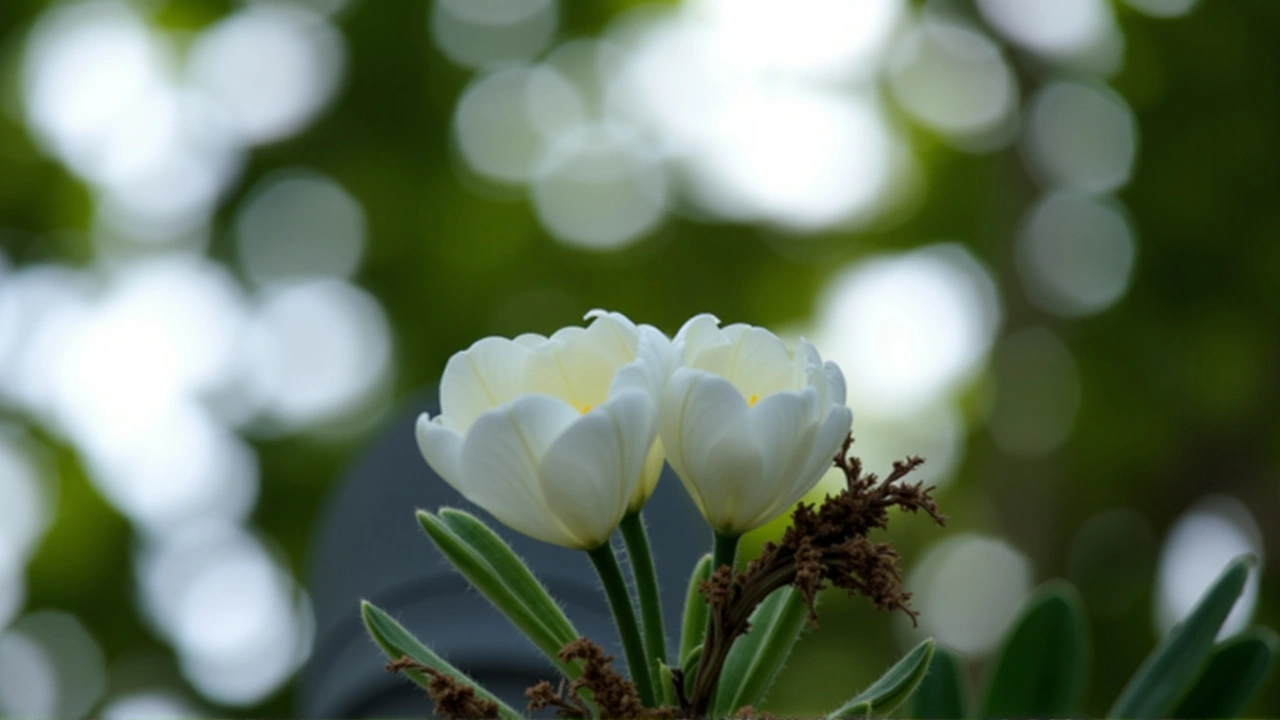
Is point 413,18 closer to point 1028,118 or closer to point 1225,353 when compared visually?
point 1028,118

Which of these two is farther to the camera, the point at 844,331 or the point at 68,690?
the point at 68,690

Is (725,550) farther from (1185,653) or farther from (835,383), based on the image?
(1185,653)

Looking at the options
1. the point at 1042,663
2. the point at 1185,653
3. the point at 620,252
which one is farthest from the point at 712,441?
the point at 620,252

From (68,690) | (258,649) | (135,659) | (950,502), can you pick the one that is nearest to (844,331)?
(950,502)

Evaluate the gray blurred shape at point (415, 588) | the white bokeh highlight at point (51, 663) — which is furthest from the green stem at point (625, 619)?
the white bokeh highlight at point (51, 663)

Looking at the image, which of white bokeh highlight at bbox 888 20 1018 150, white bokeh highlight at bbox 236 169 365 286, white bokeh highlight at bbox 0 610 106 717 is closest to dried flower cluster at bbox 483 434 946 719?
white bokeh highlight at bbox 236 169 365 286

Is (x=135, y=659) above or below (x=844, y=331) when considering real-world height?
below

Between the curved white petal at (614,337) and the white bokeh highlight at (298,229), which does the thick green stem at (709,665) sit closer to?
the curved white petal at (614,337)
